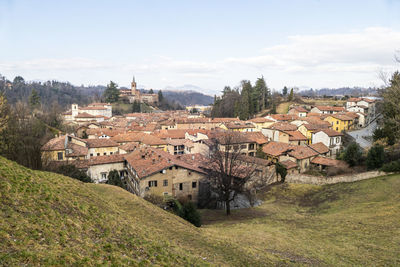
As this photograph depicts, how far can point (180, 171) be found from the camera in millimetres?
31172

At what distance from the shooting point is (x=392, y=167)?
2958 centimetres

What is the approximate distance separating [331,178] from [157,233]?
2768 cm

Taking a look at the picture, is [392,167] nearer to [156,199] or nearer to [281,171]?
[281,171]

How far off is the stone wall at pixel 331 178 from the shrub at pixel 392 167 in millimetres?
663

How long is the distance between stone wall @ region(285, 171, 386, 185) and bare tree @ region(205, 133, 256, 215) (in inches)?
255

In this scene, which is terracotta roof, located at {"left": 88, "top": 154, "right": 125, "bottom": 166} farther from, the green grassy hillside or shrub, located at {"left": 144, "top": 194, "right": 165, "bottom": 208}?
the green grassy hillside

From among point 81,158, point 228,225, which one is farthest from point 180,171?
point 81,158

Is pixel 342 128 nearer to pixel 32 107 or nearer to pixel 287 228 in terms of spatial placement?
pixel 287 228

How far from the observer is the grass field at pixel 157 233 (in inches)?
332

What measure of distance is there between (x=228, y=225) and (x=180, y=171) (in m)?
12.0

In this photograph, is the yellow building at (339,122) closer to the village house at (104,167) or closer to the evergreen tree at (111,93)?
the village house at (104,167)

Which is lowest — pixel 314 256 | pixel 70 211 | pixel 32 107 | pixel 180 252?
pixel 314 256

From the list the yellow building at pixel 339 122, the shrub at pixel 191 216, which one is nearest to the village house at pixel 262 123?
the yellow building at pixel 339 122

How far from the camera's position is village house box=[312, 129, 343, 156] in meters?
47.4
